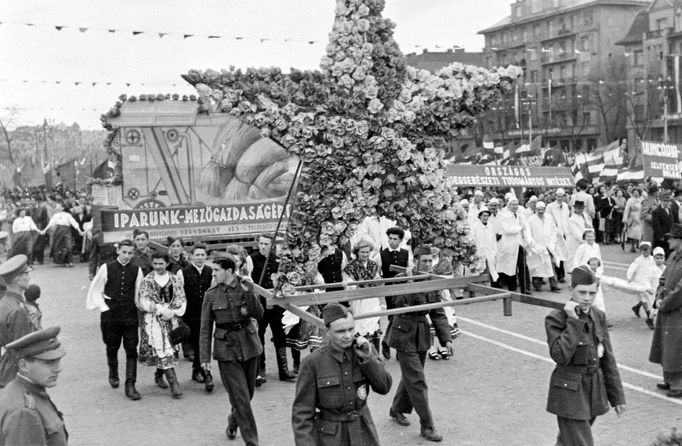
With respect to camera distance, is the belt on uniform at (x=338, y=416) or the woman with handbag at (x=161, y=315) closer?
the belt on uniform at (x=338, y=416)

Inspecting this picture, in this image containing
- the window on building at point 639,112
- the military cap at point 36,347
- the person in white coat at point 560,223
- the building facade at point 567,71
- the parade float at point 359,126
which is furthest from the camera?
the building facade at point 567,71

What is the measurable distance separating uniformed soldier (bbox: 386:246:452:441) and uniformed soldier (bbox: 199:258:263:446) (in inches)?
53.5

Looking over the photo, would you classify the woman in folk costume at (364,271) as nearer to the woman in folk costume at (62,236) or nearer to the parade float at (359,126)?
the parade float at (359,126)

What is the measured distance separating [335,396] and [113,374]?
5687mm

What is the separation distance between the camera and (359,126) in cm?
641

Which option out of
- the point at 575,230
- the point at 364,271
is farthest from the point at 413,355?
the point at 575,230

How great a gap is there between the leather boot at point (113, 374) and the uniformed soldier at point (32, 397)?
5.67 metres

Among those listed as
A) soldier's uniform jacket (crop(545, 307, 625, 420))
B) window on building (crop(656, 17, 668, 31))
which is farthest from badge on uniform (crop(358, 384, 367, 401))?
window on building (crop(656, 17, 668, 31))

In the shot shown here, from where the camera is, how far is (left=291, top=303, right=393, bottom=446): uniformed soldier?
5.51m

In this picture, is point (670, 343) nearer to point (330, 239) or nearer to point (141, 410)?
point (330, 239)

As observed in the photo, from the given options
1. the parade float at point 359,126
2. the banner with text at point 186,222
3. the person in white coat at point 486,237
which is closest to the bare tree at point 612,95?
the person in white coat at point 486,237

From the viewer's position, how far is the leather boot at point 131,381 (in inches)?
393

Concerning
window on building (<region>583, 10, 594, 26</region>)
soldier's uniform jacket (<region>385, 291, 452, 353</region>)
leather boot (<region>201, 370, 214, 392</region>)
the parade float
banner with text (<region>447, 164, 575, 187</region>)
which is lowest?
leather boot (<region>201, 370, 214, 392</region>)

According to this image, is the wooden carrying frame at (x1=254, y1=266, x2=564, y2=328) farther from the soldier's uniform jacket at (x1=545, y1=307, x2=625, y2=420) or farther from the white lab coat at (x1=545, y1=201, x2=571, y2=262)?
the white lab coat at (x1=545, y1=201, x2=571, y2=262)
